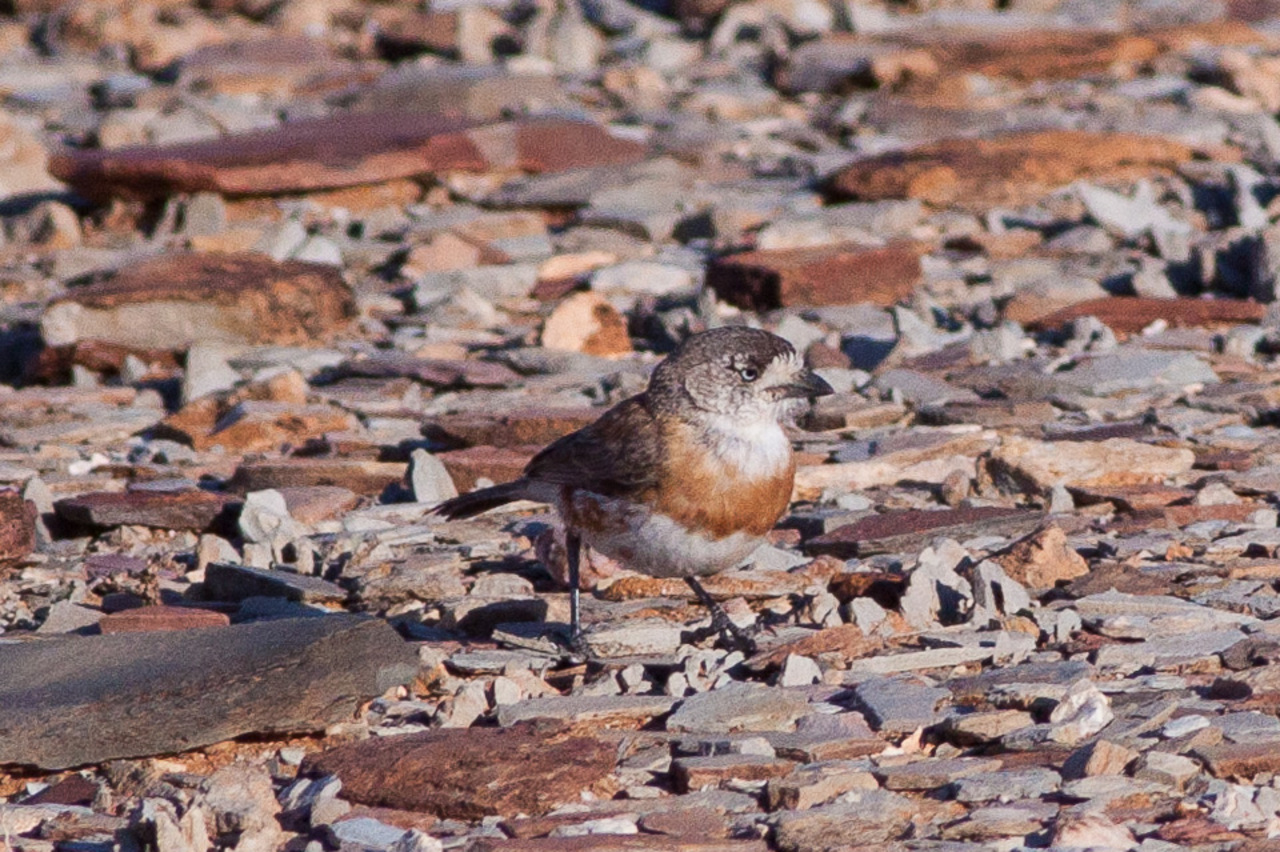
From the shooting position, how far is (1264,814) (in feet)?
15.4

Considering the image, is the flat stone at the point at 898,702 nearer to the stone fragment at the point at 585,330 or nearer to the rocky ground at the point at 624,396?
the rocky ground at the point at 624,396

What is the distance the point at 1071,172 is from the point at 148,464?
7057 millimetres

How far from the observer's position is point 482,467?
8.35 m

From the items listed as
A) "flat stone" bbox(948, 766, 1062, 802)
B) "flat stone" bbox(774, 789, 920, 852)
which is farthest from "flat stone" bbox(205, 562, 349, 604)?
Result: "flat stone" bbox(948, 766, 1062, 802)

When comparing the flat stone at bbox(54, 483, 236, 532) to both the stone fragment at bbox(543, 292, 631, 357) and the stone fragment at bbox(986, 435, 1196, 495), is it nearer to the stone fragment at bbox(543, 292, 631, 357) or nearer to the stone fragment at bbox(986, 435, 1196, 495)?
the stone fragment at bbox(543, 292, 631, 357)

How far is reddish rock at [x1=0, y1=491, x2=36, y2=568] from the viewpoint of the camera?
7465mm

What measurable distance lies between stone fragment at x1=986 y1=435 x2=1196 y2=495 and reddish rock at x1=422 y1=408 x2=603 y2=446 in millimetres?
1862

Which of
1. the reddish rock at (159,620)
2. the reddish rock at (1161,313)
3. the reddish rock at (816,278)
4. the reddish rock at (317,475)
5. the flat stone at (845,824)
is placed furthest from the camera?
the reddish rock at (816,278)

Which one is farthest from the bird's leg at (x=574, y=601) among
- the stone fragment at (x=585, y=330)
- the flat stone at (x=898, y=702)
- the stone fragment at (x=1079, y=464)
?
the stone fragment at (x=585, y=330)

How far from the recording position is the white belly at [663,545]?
6207 millimetres

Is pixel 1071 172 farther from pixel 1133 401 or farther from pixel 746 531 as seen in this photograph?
pixel 746 531

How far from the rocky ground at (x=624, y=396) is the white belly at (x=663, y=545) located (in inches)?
11.0

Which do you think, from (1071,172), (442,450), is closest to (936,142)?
(1071,172)

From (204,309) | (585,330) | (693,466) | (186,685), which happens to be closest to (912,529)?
(693,466)
